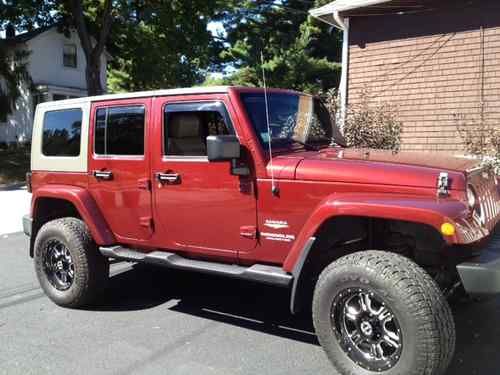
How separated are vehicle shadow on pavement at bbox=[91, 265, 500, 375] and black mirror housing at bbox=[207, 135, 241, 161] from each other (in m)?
1.53

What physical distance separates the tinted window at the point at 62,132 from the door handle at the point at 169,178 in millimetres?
1100

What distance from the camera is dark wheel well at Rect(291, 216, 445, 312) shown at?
3.47 metres

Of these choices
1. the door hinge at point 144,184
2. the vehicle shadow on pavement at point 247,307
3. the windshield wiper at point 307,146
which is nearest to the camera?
the vehicle shadow on pavement at point 247,307

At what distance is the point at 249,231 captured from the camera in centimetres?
383

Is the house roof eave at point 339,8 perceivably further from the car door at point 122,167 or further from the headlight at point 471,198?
the headlight at point 471,198

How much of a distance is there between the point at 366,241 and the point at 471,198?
758 millimetres

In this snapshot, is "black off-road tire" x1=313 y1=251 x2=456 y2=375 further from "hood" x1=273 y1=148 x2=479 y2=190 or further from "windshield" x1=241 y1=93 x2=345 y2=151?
"windshield" x1=241 y1=93 x2=345 y2=151

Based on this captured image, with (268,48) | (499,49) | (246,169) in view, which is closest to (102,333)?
(246,169)

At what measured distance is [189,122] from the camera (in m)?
4.16

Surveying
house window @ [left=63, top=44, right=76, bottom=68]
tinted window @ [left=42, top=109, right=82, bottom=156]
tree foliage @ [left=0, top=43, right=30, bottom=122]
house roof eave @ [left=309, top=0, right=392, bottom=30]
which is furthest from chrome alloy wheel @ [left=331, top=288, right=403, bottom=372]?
house window @ [left=63, top=44, right=76, bottom=68]

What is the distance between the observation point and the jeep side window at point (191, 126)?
157 inches

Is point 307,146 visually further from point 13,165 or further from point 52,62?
point 52,62

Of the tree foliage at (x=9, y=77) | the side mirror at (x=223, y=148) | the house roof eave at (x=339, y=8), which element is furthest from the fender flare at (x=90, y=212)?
the tree foliage at (x=9, y=77)

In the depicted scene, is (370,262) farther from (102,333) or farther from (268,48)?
(268,48)
